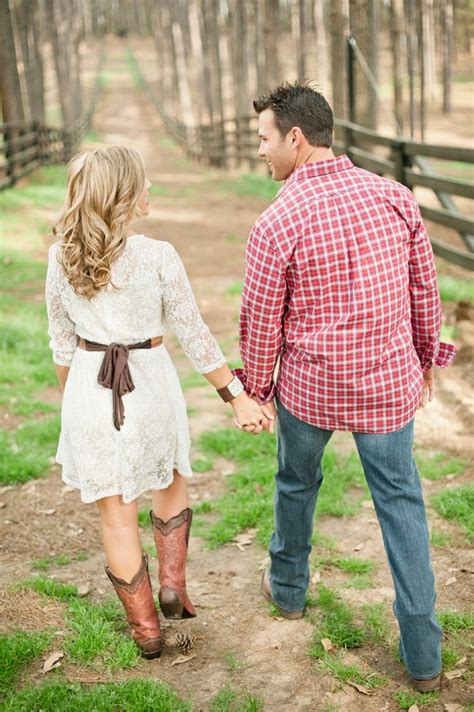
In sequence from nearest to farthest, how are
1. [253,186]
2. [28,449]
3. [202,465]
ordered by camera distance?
[202,465] < [28,449] < [253,186]

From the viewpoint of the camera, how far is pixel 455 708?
2.79m

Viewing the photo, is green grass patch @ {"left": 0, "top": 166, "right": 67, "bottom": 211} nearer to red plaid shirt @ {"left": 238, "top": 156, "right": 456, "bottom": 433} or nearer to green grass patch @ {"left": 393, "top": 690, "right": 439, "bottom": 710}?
red plaid shirt @ {"left": 238, "top": 156, "right": 456, "bottom": 433}

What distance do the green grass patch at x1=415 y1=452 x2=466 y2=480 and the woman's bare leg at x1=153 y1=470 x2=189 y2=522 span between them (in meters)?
1.87

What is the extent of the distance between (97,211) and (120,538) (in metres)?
1.19

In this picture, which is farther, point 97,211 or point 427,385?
point 427,385

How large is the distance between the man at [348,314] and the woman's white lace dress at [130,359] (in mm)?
258

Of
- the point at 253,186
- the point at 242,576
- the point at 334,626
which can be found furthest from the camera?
the point at 253,186

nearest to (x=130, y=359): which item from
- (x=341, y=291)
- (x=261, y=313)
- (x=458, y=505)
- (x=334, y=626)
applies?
(x=261, y=313)

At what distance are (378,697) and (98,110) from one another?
52.3 m

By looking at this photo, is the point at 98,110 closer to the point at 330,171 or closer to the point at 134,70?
the point at 134,70

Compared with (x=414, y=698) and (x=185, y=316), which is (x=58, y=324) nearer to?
(x=185, y=316)

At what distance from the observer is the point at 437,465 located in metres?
4.72

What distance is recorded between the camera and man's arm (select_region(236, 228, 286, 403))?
2656 mm

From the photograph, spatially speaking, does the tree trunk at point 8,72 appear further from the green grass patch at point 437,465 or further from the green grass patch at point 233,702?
the green grass patch at point 233,702
